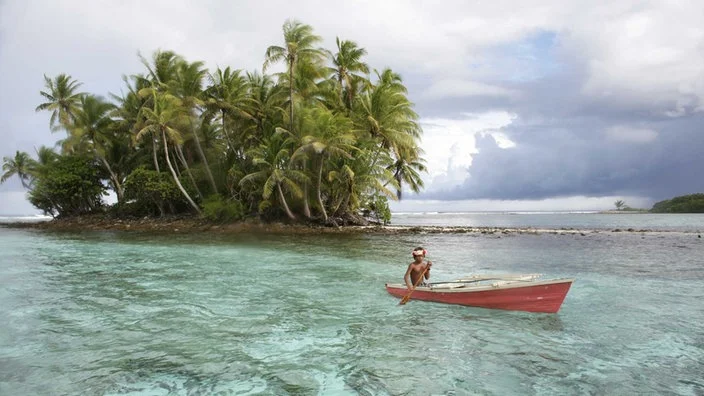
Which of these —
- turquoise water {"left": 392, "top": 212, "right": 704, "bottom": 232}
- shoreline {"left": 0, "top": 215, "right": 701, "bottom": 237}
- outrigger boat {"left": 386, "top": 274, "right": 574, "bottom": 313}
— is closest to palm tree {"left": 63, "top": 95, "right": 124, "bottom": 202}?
shoreline {"left": 0, "top": 215, "right": 701, "bottom": 237}

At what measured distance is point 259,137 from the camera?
3250 centimetres

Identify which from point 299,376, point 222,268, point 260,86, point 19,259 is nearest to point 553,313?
point 299,376

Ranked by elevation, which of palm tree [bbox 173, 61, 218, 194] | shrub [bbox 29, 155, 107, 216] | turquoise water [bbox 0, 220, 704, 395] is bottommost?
turquoise water [bbox 0, 220, 704, 395]

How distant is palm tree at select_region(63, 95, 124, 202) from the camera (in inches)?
1398

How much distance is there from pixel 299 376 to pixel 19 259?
57.7ft

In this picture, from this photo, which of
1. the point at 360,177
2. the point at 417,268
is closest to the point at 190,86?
the point at 360,177

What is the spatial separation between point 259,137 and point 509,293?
27.1 meters

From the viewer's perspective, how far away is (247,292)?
10914 millimetres

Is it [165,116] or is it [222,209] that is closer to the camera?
[165,116]

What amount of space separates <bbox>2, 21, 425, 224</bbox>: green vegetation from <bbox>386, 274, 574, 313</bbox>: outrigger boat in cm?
1648

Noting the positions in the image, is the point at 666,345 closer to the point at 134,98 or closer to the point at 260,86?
the point at 260,86

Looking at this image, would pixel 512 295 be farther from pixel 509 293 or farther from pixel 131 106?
pixel 131 106

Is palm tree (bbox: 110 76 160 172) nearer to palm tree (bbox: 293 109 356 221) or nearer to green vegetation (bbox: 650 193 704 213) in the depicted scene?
palm tree (bbox: 293 109 356 221)

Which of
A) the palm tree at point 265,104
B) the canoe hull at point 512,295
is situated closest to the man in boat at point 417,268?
the canoe hull at point 512,295
